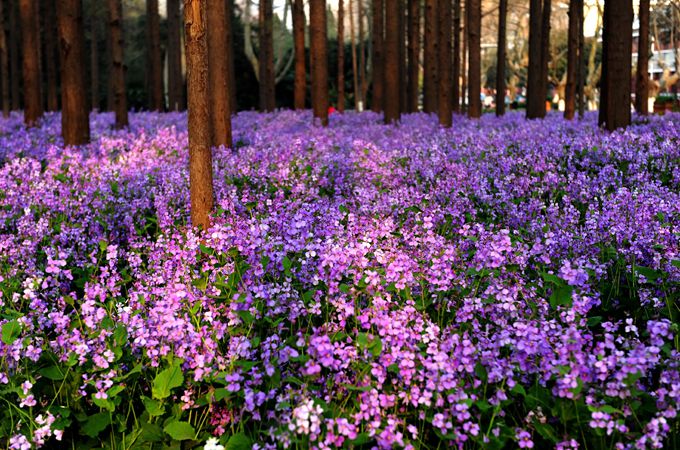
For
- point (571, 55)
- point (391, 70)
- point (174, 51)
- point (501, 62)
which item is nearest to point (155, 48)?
point (174, 51)

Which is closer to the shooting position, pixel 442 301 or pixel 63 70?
pixel 442 301

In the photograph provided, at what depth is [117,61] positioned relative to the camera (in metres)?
15.5

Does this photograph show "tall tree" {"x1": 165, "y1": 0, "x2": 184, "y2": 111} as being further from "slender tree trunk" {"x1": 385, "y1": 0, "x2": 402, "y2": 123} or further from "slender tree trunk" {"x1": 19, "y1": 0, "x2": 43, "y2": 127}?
"slender tree trunk" {"x1": 385, "y1": 0, "x2": 402, "y2": 123}

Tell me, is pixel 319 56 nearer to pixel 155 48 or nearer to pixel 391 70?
pixel 391 70

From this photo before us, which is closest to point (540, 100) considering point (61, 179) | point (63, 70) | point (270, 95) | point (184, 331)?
point (270, 95)

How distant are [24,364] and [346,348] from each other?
79.6 inches

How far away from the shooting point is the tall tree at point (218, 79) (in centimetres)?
1113

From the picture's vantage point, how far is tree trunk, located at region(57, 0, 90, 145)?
12.5m

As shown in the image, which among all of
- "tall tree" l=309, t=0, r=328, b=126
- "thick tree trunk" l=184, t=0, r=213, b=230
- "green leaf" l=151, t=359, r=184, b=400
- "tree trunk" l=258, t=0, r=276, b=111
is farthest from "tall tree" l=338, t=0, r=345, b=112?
"green leaf" l=151, t=359, r=184, b=400

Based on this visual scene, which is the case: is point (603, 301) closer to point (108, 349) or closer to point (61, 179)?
point (108, 349)

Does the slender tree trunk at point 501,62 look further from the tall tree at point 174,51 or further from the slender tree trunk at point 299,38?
the tall tree at point 174,51

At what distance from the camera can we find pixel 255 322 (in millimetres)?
4289

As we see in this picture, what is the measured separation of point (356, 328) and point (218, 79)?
8.20 metres

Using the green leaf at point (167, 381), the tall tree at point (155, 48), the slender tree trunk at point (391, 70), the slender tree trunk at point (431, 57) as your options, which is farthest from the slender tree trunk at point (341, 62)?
the green leaf at point (167, 381)
